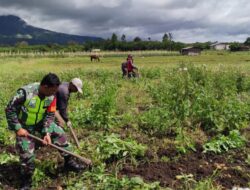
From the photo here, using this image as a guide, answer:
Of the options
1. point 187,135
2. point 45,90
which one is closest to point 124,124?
point 187,135

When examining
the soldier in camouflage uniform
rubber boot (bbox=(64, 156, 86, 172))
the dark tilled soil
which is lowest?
the dark tilled soil

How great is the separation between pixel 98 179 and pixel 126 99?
6.56 m

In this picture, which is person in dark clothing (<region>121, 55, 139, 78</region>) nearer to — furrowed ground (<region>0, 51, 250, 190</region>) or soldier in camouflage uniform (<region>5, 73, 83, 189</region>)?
furrowed ground (<region>0, 51, 250, 190</region>)

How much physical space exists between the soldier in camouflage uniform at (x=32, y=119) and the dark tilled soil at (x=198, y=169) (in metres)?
0.99

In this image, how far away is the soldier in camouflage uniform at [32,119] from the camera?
5.29m

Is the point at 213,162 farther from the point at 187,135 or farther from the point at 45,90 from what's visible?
the point at 45,90

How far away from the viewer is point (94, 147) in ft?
22.7

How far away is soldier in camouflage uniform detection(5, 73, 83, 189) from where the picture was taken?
17.4ft

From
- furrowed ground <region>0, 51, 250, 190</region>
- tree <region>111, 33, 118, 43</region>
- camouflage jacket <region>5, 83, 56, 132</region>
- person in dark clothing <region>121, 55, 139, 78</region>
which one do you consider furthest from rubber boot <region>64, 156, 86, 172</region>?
tree <region>111, 33, 118, 43</region>

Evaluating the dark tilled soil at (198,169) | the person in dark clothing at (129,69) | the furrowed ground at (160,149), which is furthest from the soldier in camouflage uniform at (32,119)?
the person in dark clothing at (129,69)

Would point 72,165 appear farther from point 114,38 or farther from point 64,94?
point 114,38

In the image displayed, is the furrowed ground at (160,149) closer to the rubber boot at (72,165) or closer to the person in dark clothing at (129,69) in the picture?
Result: the rubber boot at (72,165)

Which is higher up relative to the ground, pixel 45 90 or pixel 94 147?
pixel 45 90

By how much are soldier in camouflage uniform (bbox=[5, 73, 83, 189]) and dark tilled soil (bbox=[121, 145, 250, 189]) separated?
990mm
